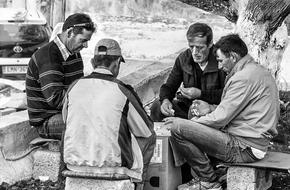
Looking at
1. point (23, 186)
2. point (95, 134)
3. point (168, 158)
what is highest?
point (95, 134)

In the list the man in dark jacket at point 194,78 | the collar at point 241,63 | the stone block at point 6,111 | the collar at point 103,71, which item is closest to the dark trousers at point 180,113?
the man in dark jacket at point 194,78

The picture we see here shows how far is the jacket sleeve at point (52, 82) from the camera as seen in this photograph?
6344mm

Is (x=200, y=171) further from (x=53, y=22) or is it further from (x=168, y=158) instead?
(x=53, y=22)

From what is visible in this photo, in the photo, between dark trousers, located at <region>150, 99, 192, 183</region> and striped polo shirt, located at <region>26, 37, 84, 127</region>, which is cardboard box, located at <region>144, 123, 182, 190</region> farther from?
striped polo shirt, located at <region>26, 37, 84, 127</region>

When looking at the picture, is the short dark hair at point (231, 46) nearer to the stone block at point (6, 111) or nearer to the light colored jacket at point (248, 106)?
the light colored jacket at point (248, 106)

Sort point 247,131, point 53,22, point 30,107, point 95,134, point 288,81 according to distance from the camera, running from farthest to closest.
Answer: point 53,22, point 288,81, point 30,107, point 247,131, point 95,134

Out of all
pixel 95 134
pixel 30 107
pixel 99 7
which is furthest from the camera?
pixel 99 7

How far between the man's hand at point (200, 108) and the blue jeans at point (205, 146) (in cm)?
43

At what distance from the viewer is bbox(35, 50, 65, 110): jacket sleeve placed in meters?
6.34

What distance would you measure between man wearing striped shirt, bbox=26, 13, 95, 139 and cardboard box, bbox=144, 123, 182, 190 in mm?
916

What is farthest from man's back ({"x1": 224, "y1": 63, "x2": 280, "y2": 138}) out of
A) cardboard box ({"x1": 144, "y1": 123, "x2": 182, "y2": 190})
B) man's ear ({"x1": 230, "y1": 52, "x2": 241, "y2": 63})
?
Answer: cardboard box ({"x1": 144, "y1": 123, "x2": 182, "y2": 190})

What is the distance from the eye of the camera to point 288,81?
38.5 feet

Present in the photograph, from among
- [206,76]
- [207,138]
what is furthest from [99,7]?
[207,138]

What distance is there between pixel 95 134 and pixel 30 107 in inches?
53.0
